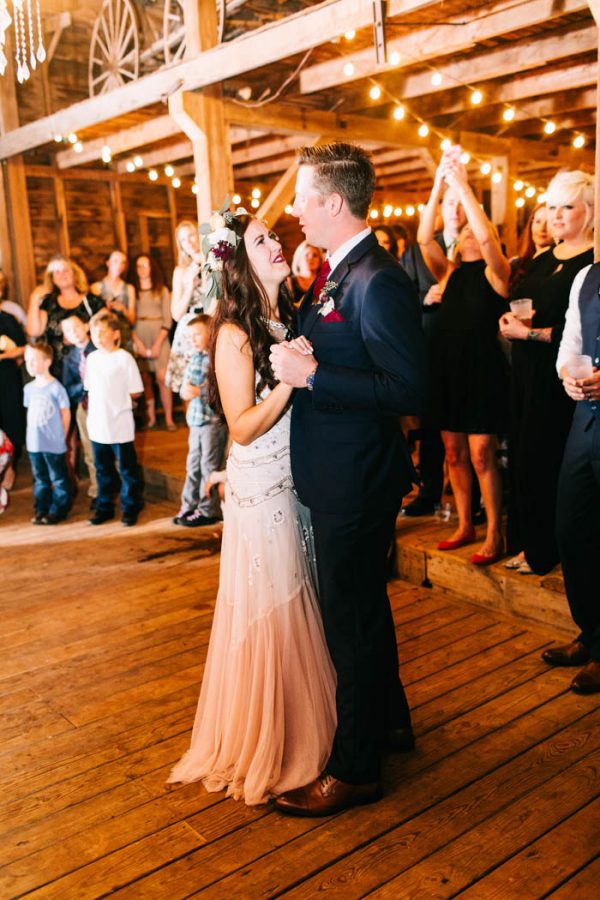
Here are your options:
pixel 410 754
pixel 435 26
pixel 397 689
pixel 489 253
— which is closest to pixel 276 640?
pixel 397 689

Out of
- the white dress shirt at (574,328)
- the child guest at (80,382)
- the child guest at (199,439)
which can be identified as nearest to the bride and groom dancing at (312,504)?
the white dress shirt at (574,328)

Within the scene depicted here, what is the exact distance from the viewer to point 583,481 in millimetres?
2619

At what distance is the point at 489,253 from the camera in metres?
3.31

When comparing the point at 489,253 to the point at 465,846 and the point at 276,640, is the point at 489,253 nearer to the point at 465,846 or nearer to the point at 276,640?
the point at 276,640

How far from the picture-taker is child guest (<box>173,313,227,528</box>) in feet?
15.9

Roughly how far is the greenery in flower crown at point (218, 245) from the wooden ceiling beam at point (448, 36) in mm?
2686

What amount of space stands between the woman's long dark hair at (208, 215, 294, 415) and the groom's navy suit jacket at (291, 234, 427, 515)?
146 mm

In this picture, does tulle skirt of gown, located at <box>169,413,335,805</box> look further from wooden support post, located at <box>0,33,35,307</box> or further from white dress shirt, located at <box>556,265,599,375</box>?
wooden support post, located at <box>0,33,35,307</box>

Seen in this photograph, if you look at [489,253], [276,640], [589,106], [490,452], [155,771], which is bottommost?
[155,771]

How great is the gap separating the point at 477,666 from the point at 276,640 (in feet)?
3.58

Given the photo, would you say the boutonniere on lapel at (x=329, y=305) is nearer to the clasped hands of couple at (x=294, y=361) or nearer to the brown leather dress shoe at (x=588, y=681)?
the clasped hands of couple at (x=294, y=361)

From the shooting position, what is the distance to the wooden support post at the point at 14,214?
764 centimetres

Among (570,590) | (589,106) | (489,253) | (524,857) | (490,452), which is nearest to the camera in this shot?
(524,857)

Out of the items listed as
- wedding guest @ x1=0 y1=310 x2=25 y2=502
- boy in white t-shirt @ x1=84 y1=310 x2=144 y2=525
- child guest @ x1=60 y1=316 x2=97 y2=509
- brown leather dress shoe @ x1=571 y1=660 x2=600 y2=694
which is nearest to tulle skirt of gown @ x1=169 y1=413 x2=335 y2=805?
brown leather dress shoe @ x1=571 y1=660 x2=600 y2=694
